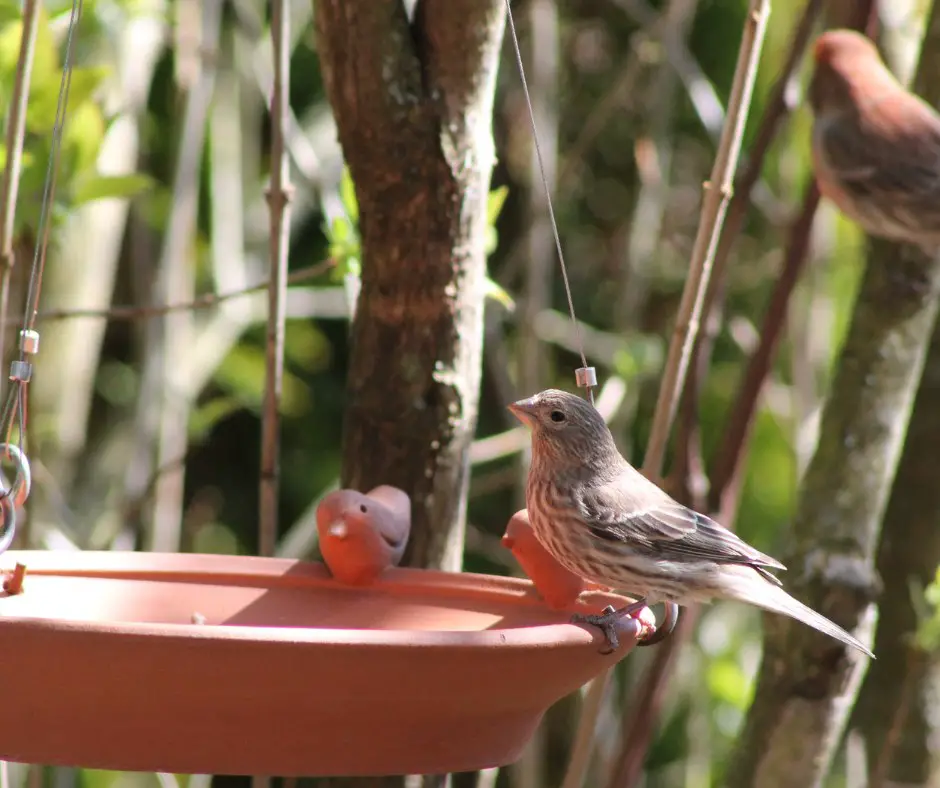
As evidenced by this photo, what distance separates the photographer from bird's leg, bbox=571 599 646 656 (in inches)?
59.1

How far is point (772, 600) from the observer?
6.66 feet

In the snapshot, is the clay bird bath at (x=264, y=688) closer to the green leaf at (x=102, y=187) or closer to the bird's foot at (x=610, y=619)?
the bird's foot at (x=610, y=619)

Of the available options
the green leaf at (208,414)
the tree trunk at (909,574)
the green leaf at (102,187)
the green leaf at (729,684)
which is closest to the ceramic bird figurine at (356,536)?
the green leaf at (102,187)

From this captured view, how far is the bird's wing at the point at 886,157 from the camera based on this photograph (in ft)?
9.98

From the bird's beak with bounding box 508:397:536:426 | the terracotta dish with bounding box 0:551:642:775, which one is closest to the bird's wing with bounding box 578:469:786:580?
the bird's beak with bounding box 508:397:536:426

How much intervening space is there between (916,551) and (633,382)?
1455 millimetres

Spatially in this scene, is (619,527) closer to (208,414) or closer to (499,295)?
(499,295)

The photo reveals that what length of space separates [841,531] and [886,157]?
4.10ft

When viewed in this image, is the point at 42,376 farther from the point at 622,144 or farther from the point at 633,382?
the point at 622,144

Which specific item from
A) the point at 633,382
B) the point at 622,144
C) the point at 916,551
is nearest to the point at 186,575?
the point at 916,551

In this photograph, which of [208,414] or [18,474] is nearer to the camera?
[18,474]

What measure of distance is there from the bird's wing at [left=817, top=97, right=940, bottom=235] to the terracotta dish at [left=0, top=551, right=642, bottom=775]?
5.84 ft

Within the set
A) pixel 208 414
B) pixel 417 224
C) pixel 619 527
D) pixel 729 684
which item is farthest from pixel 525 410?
pixel 729 684

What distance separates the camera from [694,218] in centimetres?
533
